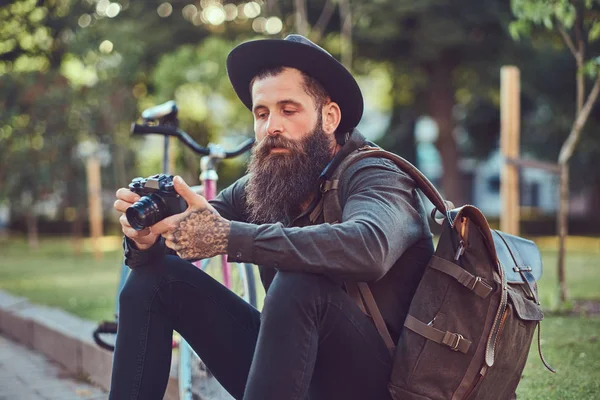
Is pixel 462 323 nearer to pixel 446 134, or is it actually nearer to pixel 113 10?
pixel 113 10

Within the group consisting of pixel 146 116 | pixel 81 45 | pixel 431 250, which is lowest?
pixel 431 250

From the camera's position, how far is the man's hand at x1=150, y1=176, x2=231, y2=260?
→ 224 cm

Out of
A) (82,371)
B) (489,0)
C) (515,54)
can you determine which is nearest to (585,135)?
(515,54)

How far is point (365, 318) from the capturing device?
Result: 232cm

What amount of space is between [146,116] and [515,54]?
1775cm

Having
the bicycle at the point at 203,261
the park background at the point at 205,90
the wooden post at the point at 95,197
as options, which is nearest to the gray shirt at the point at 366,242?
the bicycle at the point at 203,261

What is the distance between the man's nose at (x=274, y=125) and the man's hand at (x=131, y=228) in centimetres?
52

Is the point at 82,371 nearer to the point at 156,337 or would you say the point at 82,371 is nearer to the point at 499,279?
the point at 156,337

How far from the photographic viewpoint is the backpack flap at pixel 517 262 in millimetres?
2348

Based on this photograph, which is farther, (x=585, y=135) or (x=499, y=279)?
(x=585, y=135)

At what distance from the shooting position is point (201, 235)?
2.25 meters

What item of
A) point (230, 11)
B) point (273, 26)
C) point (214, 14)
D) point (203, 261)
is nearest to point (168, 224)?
point (203, 261)

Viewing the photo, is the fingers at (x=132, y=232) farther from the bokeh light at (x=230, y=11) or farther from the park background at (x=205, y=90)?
the bokeh light at (x=230, y=11)

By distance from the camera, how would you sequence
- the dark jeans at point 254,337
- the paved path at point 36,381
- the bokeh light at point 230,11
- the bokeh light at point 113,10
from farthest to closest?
the bokeh light at point 230,11 → the bokeh light at point 113,10 → the paved path at point 36,381 → the dark jeans at point 254,337
